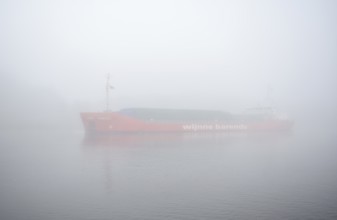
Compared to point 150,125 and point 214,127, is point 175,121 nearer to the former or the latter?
point 150,125

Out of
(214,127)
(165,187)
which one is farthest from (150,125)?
(165,187)

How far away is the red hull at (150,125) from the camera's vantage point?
30.8 m

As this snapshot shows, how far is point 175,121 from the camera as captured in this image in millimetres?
35562

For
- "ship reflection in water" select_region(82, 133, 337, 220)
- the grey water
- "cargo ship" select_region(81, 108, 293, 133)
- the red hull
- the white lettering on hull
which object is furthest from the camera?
the white lettering on hull

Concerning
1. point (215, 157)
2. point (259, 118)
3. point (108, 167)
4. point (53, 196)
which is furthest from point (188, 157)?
point (259, 118)

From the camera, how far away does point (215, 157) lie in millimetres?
18969

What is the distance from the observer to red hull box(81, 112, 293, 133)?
3075cm

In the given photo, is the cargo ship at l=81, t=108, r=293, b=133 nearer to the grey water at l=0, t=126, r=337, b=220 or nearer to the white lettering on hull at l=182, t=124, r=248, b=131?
the white lettering on hull at l=182, t=124, r=248, b=131

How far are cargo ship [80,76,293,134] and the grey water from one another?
39.1ft

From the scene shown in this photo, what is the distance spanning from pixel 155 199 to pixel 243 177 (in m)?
5.14

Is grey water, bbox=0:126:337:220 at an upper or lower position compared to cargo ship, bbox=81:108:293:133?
lower

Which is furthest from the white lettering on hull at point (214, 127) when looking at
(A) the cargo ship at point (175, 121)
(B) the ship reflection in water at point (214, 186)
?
(B) the ship reflection in water at point (214, 186)

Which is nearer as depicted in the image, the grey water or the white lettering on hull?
the grey water

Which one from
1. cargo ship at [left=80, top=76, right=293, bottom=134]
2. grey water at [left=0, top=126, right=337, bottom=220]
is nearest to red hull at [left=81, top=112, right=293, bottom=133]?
cargo ship at [left=80, top=76, right=293, bottom=134]
